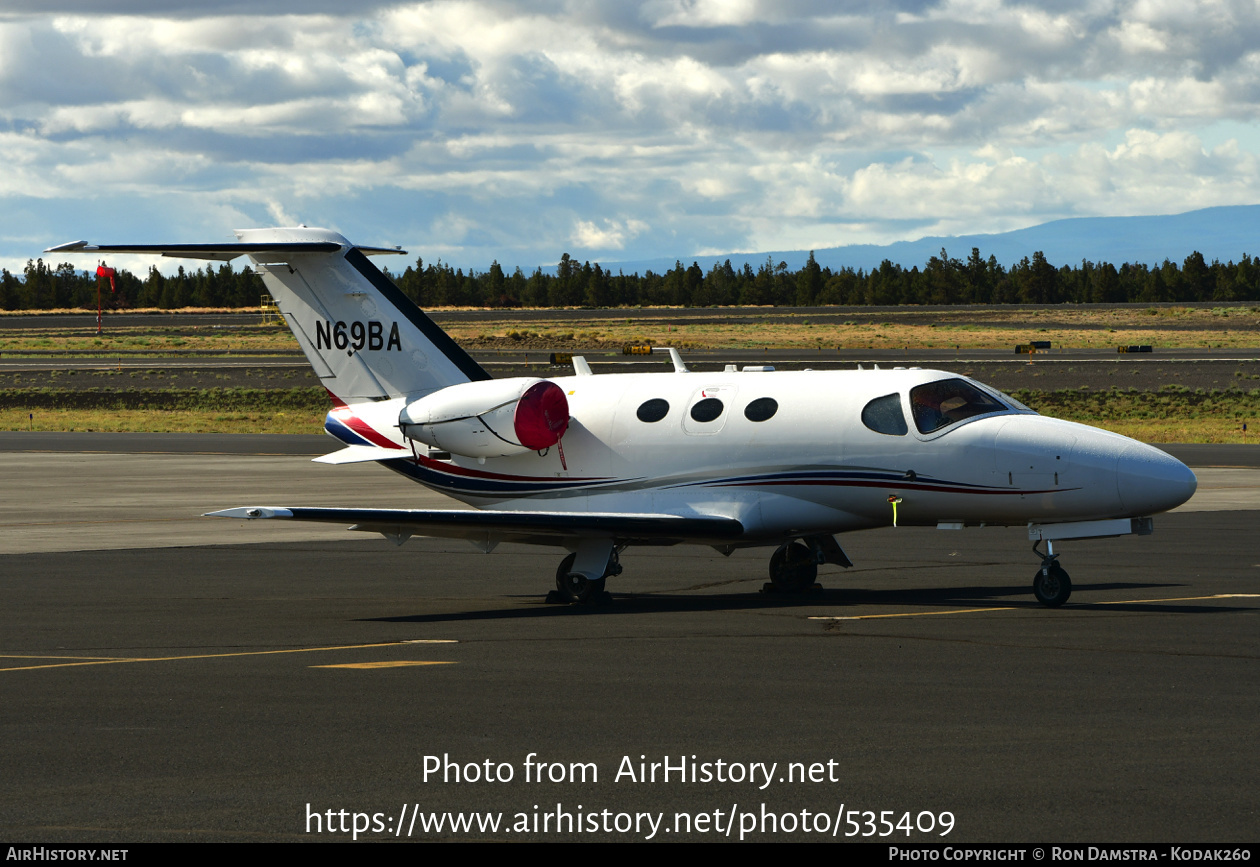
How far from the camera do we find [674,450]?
20438mm

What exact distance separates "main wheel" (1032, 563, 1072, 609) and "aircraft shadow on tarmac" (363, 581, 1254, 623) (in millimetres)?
134

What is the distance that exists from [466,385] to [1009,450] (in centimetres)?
727

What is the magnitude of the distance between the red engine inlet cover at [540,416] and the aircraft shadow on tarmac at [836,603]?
2136mm

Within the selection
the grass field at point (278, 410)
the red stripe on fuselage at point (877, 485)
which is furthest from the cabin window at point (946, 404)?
the grass field at point (278, 410)

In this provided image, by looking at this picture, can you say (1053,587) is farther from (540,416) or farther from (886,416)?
(540,416)

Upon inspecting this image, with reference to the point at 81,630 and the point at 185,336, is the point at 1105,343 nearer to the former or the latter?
the point at 185,336

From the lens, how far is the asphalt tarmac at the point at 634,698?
9.44 metres

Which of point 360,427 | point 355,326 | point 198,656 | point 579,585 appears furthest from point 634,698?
point 355,326

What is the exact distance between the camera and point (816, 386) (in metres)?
20.2

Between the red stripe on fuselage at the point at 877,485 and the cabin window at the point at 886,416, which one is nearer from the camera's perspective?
the red stripe on fuselage at the point at 877,485

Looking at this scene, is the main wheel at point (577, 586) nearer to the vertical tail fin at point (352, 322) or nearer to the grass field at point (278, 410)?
the vertical tail fin at point (352, 322)

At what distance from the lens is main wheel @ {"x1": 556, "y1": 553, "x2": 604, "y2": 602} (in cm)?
1980

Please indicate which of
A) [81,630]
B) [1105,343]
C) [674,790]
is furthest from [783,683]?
[1105,343]
